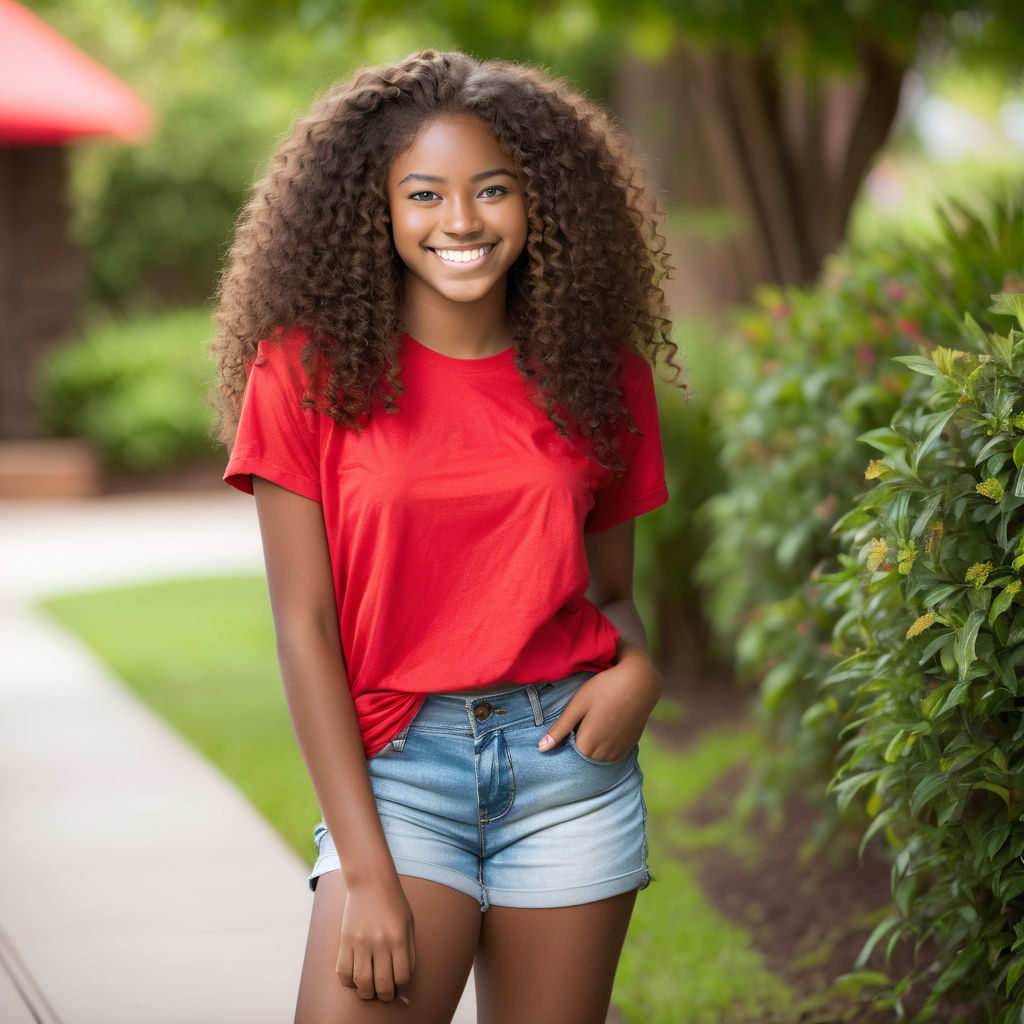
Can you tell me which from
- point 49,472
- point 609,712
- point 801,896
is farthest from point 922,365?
point 49,472

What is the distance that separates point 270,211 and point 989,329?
6.62 feet

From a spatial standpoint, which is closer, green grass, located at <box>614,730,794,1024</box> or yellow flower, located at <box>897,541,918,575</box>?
yellow flower, located at <box>897,541,918,575</box>

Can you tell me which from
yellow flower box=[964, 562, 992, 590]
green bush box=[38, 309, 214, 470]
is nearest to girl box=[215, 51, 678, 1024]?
yellow flower box=[964, 562, 992, 590]

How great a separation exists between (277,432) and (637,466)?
2.07 feet

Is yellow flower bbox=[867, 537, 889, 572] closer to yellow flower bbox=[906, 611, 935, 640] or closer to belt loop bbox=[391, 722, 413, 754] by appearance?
yellow flower bbox=[906, 611, 935, 640]

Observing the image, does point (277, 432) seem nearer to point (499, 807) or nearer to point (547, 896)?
point (499, 807)

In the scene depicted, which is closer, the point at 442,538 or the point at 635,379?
Answer: the point at 442,538

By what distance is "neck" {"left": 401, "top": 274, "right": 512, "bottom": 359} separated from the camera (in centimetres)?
230

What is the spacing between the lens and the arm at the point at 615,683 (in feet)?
7.33

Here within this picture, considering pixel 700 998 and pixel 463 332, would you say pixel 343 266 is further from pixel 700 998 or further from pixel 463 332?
pixel 700 998

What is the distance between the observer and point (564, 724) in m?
2.21

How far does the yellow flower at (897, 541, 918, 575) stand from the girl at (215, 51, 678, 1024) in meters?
0.46

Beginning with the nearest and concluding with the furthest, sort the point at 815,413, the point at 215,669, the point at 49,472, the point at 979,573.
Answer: the point at 979,573, the point at 815,413, the point at 215,669, the point at 49,472

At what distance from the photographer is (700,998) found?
3.75 m
